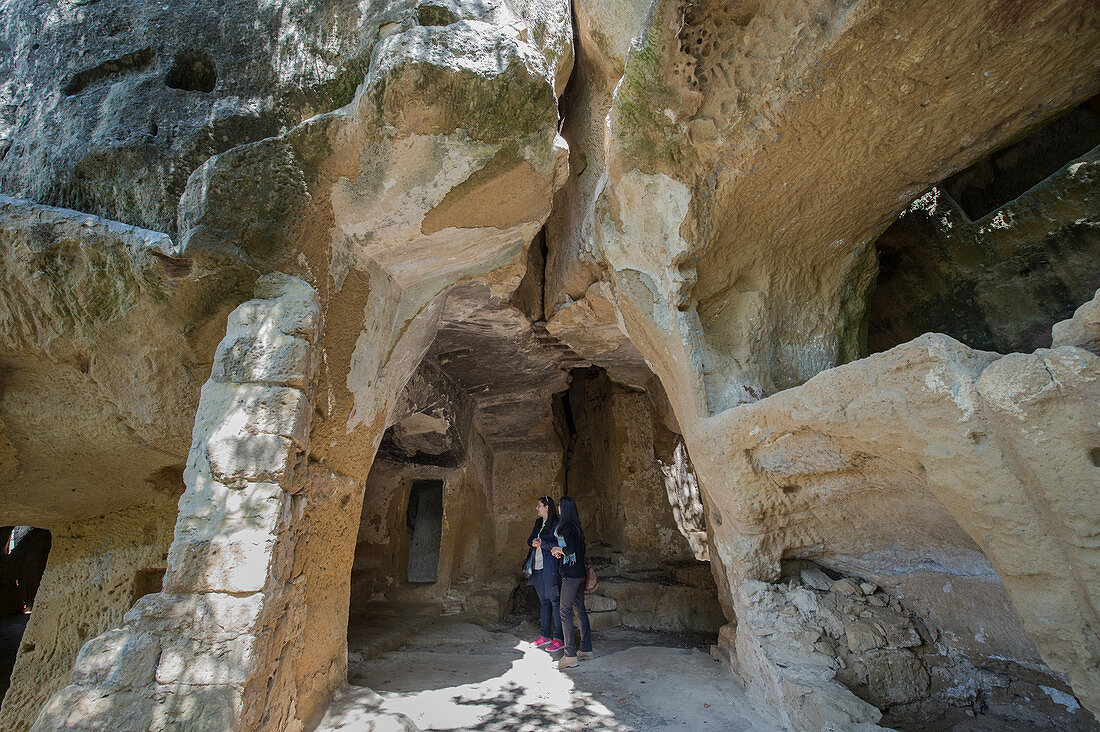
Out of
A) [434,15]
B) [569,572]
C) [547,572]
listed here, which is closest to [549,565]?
[547,572]

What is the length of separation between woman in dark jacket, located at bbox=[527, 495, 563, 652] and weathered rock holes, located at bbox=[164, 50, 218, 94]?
3.77 metres

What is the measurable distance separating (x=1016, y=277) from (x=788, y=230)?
87.6 inches

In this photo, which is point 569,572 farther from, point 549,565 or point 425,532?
point 425,532

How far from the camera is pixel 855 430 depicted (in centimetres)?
251

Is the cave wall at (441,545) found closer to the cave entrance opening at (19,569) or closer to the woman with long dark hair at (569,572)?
the woman with long dark hair at (569,572)

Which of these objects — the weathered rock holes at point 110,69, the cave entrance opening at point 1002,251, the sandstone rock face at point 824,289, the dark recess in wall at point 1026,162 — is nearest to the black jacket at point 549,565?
the sandstone rock face at point 824,289

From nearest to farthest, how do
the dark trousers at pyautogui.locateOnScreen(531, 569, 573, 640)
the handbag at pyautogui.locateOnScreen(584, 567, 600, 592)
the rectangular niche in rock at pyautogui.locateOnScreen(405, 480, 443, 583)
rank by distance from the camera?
1. the handbag at pyautogui.locateOnScreen(584, 567, 600, 592)
2. the dark trousers at pyautogui.locateOnScreen(531, 569, 573, 640)
3. the rectangular niche in rock at pyautogui.locateOnScreen(405, 480, 443, 583)

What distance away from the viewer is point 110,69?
375 cm

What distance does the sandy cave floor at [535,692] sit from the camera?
10.1 feet

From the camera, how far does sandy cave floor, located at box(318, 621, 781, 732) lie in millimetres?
3070

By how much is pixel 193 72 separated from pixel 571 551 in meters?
4.21

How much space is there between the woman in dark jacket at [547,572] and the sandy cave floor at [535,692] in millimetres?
167

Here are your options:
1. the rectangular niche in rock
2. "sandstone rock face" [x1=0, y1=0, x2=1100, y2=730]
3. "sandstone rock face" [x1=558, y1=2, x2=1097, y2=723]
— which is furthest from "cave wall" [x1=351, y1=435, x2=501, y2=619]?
the rectangular niche in rock

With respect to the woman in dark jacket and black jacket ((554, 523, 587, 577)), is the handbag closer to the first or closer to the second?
black jacket ((554, 523, 587, 577))
